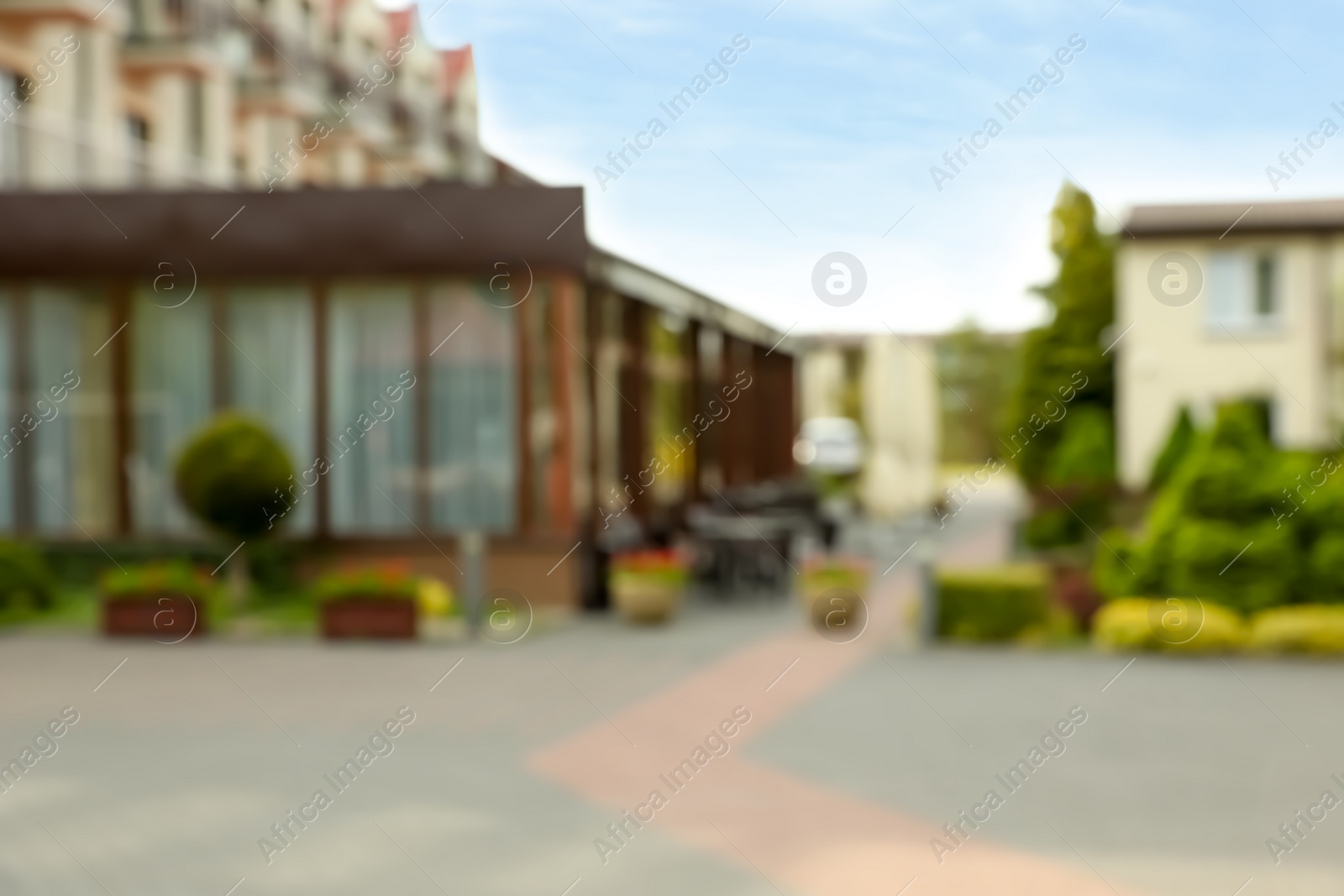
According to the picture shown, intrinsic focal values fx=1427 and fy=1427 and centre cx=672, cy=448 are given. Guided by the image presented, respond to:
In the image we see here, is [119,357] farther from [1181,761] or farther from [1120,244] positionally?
[1120,244]

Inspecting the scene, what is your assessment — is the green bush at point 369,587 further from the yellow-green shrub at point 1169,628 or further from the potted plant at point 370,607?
the yellow-green shrub at point 1169,628

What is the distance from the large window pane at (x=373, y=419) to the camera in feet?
55.3

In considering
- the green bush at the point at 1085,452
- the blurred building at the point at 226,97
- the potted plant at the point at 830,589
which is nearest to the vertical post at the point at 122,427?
the blurred building at the point at 226,97

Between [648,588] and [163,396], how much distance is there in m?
6.64

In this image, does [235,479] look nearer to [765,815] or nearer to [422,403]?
[422,403]

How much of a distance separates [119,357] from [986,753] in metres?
12.4

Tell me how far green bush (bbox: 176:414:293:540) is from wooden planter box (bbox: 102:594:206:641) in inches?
41.2

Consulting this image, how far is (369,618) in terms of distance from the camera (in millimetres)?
14047

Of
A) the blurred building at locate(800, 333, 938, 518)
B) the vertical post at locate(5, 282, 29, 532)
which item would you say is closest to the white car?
the blurred building at locate(800, 333, 938, 518)

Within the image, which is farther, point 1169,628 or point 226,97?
point 226,97

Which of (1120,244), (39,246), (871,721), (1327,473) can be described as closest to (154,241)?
(39,246)

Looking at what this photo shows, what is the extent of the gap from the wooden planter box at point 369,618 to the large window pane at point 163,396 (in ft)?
13.1

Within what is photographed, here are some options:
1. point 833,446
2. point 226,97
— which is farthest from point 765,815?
point 833,446

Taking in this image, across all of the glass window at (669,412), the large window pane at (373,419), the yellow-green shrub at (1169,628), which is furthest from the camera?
the glass window at (669,412)
